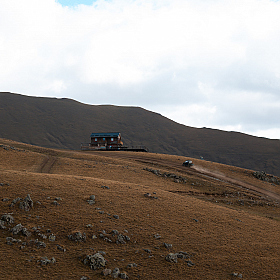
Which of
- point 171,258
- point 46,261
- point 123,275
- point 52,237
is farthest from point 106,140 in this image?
point 123,275

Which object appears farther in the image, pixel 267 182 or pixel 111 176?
pixel 267 182

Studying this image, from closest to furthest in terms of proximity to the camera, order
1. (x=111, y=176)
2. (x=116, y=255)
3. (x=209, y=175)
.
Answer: (x=116, y=255) < (x=111, y=176) < (x=209, y=175)

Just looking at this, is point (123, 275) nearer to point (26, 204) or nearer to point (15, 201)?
point (26, 204)

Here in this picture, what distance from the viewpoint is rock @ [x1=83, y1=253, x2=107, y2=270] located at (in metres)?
15.0

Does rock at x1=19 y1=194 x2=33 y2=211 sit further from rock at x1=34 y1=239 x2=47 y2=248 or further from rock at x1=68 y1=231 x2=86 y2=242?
rock at x1=68 y1=231 x2=86 y2=242

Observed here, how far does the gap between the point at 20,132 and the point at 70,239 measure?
637 ft

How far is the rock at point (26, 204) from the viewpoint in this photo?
20.1 meters

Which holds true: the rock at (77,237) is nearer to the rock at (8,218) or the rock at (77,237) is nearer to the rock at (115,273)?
the rock at (115,273)

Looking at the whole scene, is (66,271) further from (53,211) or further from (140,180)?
(140,180)

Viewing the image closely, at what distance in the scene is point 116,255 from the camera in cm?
1659

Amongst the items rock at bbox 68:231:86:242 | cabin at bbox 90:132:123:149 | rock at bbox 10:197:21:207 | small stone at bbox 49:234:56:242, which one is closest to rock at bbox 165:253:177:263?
rock at bbox 68:231:86:242

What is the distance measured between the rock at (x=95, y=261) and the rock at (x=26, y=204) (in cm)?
759

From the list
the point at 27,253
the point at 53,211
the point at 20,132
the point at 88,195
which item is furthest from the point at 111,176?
the point at 20,132

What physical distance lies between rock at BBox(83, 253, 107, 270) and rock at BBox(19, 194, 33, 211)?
759cm
